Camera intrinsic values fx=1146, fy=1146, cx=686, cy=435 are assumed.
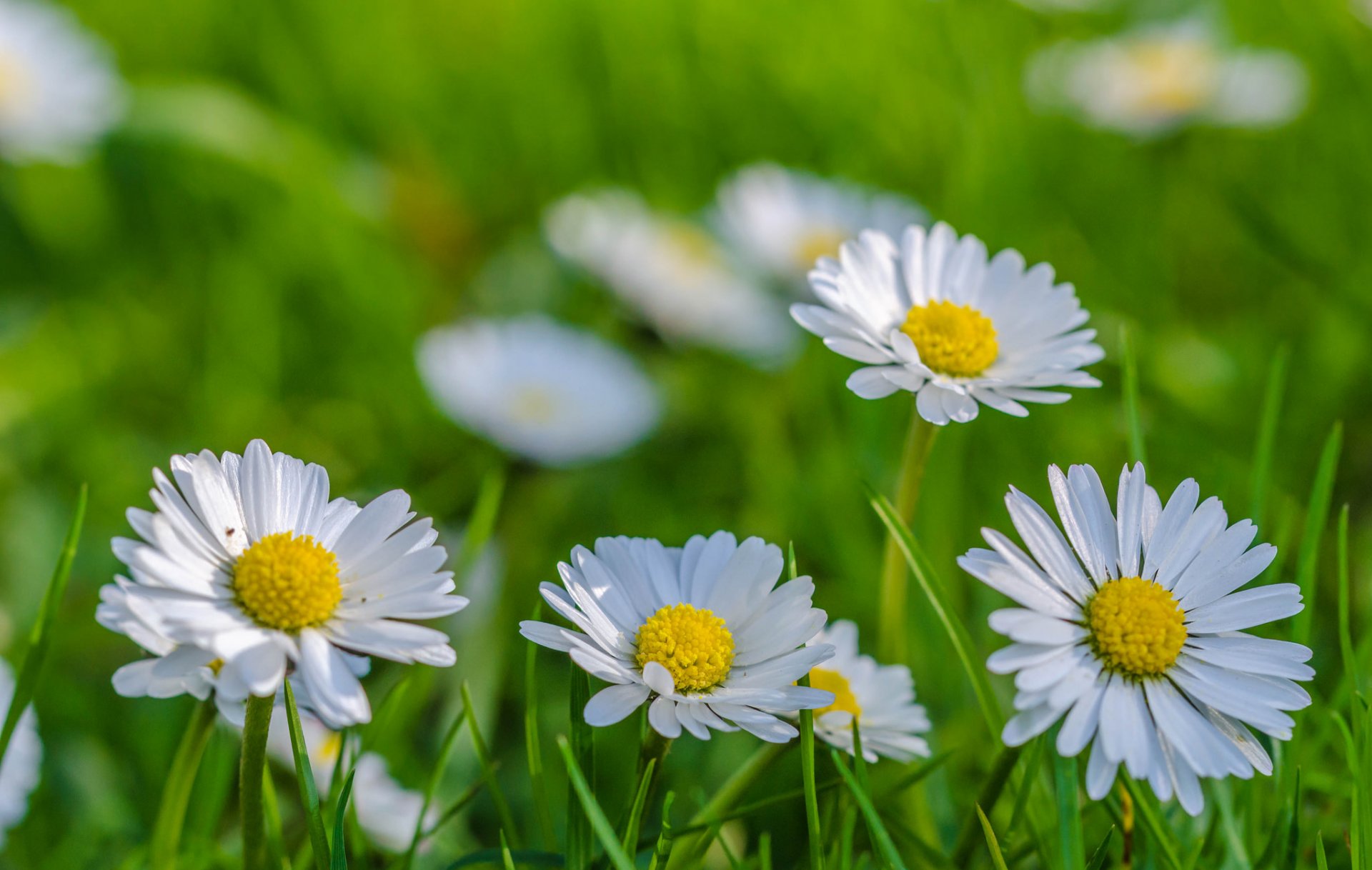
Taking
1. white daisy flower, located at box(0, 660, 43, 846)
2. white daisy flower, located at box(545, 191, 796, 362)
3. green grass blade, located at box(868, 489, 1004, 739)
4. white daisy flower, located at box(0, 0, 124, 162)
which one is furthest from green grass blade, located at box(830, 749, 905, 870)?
white daisy flower, located at box(0, 0, 124, 162)

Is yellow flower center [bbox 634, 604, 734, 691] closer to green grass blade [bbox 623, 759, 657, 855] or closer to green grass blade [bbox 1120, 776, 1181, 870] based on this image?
green grass blade [bbox 623, 759, 657, 855]

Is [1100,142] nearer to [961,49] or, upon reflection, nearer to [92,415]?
[961,49]

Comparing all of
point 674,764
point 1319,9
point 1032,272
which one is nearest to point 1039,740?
point 1032,272

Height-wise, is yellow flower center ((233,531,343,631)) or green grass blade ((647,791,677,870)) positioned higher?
yellow flower center ((233,531,343,631))

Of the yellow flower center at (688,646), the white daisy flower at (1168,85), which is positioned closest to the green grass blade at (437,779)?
the yellow flower center at (688,646)

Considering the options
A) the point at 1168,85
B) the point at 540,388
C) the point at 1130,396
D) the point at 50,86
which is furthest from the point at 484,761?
the point at 1168,85

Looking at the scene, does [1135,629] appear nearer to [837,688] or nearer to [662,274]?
[837,688]

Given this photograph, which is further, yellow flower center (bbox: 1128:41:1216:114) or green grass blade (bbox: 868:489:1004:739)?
yellow flower center (bbox: 1128:41:1216:114)
